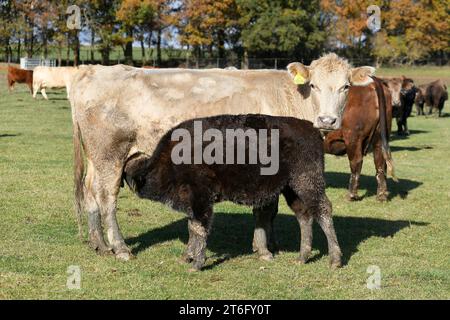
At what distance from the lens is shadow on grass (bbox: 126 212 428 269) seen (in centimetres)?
773

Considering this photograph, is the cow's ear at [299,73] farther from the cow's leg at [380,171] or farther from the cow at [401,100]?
the cow at [401,100]

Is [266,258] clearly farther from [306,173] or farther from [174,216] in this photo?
[174,216]

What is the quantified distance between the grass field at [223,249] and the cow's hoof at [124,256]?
0.10 metres

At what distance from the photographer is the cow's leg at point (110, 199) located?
7312mm

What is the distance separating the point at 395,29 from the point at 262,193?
6044cm

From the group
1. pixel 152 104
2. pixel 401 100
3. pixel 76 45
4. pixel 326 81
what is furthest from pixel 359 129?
pixel 76 45

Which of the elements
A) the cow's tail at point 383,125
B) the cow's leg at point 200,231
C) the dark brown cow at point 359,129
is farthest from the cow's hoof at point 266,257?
the dark brown cow at point 359,129

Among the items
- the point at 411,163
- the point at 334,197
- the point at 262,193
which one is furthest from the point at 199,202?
the point at 411,163

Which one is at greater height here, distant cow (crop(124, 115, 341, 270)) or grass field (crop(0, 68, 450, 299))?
distant cow (crop(124, 115, 341, 270))

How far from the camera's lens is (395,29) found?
2504 inches

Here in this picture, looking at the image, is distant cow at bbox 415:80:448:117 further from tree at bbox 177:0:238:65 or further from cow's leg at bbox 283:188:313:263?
tree at bbox 177:0:238:65

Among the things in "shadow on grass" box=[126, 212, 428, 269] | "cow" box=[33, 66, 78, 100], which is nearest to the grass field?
"shadow on grass" box=[126, 212, 428, 269]

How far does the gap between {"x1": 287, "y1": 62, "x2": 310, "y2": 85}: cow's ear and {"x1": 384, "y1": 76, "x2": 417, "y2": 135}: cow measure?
42.2ft

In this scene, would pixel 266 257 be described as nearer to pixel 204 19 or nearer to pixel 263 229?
pixel 263 229
